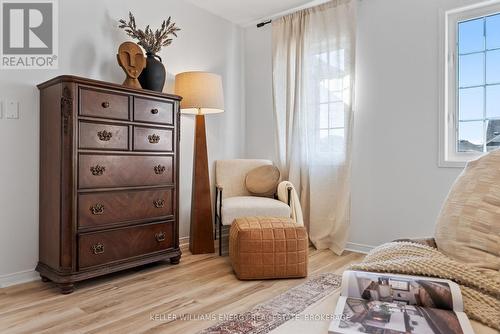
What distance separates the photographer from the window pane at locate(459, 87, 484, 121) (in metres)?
2.59

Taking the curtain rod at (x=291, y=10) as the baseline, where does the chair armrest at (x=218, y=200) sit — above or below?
below

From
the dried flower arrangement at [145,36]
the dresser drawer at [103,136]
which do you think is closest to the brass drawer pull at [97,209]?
the dresser drawer at [103,136]

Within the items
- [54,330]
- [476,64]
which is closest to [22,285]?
[54,330]

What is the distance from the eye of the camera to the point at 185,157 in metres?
3.29

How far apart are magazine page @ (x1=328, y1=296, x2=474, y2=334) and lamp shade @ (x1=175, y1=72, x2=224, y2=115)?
2370 millimetres

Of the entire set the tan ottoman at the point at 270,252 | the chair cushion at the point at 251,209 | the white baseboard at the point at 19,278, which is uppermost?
the chair cushion at the point at 251,209

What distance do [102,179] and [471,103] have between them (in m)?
2.81

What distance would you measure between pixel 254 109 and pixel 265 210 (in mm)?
1470

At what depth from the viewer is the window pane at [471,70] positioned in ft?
8.52

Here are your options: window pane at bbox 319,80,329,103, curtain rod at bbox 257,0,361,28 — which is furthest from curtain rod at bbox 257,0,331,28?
window pane at bbox 319,80,329,103

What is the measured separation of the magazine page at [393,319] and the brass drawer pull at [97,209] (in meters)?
1.85

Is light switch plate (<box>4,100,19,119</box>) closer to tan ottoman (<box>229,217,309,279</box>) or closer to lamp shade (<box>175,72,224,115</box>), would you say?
lamp shade (<box>175,72,224,115</box>)

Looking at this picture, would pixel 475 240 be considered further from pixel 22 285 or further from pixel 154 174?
pixel 22 285

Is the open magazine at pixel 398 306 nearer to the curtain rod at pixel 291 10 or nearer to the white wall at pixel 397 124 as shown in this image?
the white wall at pixel 397 124
